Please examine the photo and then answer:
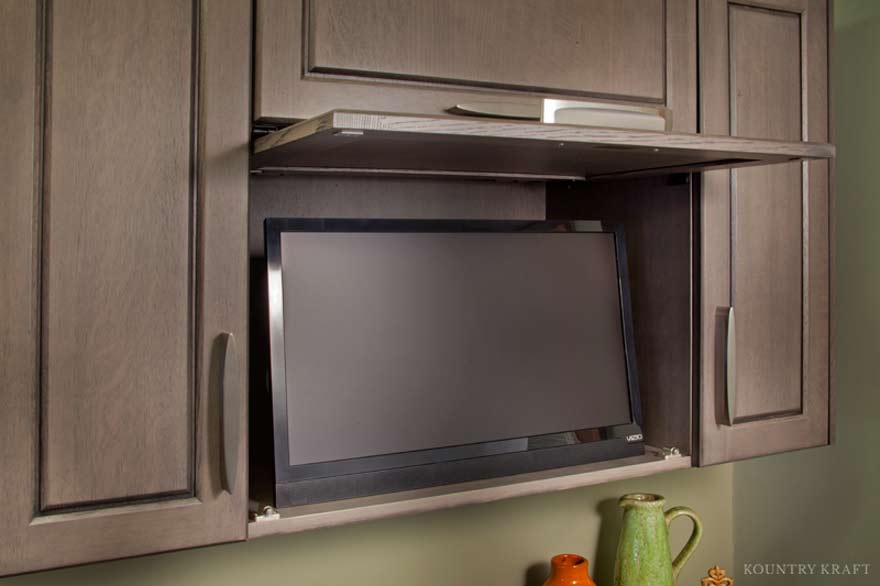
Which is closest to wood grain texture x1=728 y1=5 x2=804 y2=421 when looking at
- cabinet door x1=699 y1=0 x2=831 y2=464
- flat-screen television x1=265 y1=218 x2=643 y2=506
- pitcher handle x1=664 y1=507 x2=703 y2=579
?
cabinet door x1=699 y1=0 x2=831 y2=464

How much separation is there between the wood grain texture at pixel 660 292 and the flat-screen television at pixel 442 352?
0.06m

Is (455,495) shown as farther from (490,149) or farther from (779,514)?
(779,514)

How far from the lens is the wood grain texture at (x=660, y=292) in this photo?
1.62 metres

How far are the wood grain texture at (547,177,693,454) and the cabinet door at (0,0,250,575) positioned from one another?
0.82 m

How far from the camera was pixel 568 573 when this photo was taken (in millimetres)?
1730

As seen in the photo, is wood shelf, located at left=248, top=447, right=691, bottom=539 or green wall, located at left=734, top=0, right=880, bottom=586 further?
green wall, located at left=734, top=0, right=880, bottom=586

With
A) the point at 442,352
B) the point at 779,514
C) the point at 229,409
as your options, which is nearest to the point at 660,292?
the point at 442,352

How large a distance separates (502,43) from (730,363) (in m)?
0.70

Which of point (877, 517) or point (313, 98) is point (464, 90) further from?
point (877, 517)

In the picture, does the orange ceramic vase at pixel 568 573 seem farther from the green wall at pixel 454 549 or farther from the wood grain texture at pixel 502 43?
the wood grain texture at pixel 502 43

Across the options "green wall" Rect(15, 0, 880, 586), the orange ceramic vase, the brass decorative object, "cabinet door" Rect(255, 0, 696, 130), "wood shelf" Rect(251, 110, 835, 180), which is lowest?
the brass decorative object

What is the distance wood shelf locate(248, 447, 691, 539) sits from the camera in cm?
128

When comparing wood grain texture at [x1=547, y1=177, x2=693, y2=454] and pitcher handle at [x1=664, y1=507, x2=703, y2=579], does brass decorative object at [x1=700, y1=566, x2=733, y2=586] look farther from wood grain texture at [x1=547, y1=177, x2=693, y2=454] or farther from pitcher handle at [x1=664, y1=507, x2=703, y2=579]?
wood grain texture at [x1=547, y1=177, x2=693, y2=454]

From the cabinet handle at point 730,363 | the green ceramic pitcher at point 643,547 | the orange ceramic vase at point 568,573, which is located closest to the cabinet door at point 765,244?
the cabinet handle at point 730,363
